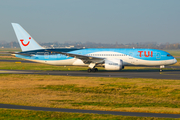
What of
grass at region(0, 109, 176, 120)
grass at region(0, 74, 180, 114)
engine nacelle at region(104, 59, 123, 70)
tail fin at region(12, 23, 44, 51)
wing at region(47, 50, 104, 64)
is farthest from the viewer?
tail fin at region(12, 23, 44, 51)

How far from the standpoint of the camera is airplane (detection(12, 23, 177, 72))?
144 ft

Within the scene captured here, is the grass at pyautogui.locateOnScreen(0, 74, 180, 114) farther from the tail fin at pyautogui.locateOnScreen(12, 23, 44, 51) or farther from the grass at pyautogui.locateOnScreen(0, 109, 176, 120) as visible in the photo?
the tail fin at pyautogui.locateOnScreen(12, 23, 44, 51)

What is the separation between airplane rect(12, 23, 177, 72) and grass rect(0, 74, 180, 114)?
14.9 m

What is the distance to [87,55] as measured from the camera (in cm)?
4544

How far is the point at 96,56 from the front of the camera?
44.9 m

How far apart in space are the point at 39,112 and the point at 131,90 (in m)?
13.0

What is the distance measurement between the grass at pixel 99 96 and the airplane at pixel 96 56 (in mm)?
14855

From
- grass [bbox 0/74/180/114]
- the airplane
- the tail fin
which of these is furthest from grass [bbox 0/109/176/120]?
the tail fin

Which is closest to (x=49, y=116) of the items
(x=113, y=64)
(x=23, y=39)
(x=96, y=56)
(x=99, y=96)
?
(x=99, y=96)

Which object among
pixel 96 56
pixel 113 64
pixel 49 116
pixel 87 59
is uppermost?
pixel 96 56

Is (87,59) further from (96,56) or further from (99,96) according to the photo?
(99,96)

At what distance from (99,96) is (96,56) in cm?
2226

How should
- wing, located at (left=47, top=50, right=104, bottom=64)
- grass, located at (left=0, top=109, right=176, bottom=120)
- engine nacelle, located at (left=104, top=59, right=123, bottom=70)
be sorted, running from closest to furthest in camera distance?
1. grass, located at (left=0, top=109, right=176, bottom=120)
2. engine nacelle, located at (left=104, top=59, right=123, bottom=70)
3. wing, located at (left=47, top=50, right=104, bottom=64)

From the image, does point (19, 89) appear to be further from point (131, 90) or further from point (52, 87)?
point (131, 90)
